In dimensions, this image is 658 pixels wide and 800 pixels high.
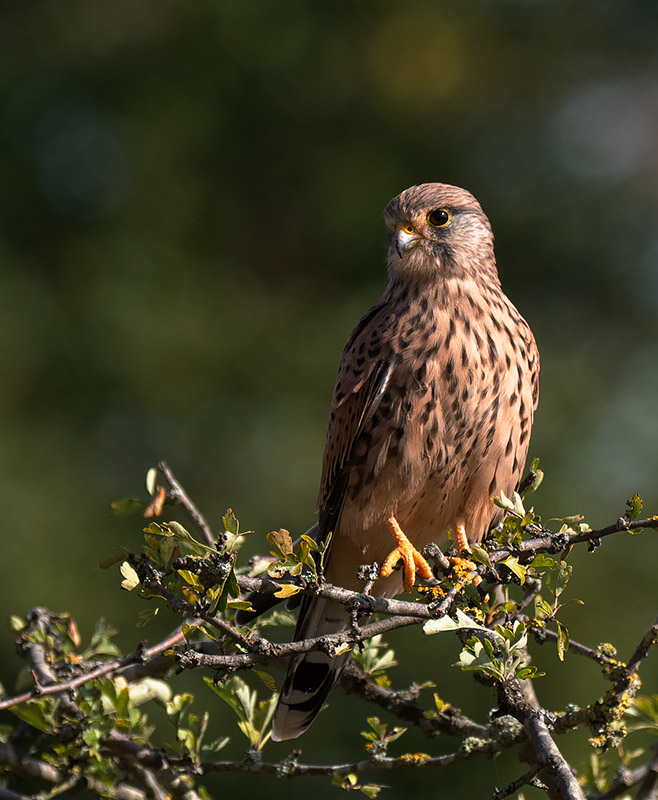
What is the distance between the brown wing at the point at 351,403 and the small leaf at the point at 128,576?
1.14 m

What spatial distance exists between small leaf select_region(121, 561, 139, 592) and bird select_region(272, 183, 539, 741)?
0.92 meters

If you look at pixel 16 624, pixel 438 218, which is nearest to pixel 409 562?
pixel 16 624

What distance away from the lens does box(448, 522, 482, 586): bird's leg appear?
76.6 inches

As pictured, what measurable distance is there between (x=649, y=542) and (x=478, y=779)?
1.48 meters

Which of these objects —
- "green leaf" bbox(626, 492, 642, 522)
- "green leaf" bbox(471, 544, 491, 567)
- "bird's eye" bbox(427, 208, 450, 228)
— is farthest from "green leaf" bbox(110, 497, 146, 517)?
"bird's eye" bbox(427, 208, 450, 228)

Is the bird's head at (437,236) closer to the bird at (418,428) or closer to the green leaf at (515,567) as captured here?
the bird at (418,428)

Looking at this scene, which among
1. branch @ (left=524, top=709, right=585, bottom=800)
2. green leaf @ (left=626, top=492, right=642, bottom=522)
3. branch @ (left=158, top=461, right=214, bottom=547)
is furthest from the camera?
branch @ (left=158, top=461, right=214, bottom=547)

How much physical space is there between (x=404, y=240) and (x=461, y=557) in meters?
1.02

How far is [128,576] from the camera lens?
169 cm

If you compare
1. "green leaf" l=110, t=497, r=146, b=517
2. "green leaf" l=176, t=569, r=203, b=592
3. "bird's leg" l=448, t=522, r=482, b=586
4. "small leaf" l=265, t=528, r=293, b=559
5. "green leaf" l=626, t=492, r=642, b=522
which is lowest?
"green leaf" l=176, t=569, r=203, b=592

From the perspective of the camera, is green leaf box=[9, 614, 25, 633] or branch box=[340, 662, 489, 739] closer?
branch box=[340, 662, 489, 739]

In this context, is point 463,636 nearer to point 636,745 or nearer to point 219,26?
point 636,745

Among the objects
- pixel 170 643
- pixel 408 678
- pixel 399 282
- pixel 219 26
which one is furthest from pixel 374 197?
pixel 170 643

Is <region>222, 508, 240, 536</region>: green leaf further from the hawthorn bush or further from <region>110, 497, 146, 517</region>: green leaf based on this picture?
<region>110, 497, 146, 517</region>: green leaf
